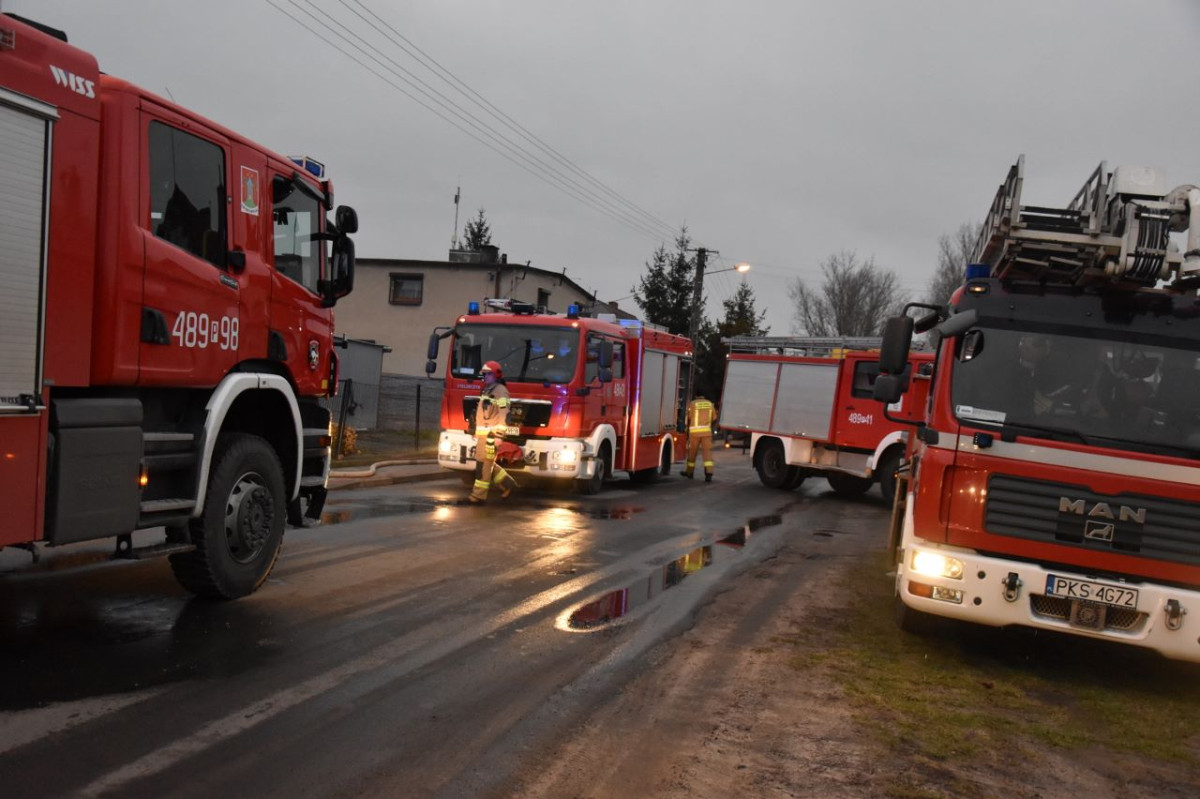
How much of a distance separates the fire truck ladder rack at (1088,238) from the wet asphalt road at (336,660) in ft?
11.0

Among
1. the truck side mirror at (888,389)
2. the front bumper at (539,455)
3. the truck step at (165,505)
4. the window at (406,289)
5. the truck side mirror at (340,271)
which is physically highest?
the window at (406,289)

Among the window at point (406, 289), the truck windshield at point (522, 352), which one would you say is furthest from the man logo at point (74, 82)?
the window at point (406, 289)

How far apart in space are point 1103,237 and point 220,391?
5.41 meters

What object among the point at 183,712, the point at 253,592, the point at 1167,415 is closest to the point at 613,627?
the point at 253,592

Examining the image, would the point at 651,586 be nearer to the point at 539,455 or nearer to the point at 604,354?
the point at 539,455

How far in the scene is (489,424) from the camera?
12492 mm

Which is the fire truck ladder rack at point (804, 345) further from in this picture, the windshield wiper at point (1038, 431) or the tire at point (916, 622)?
the windshield wiper at point (1038, 431)

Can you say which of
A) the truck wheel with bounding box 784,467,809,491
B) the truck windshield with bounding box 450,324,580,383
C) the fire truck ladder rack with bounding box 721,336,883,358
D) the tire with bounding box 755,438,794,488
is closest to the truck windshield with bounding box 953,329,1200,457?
the truck windshield with bounding box 450,324,580,383

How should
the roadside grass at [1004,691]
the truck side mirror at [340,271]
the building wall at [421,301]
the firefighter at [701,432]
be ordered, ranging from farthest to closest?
the building wall at [421,301]
the firefighter at [701,432]
the truck side mirror at [340,271]
the roadside grass at [1004,691]

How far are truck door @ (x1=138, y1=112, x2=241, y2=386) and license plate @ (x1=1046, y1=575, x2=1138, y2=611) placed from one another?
5.14 metres

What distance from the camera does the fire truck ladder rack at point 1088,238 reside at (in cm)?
568

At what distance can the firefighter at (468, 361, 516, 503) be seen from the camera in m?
12.4

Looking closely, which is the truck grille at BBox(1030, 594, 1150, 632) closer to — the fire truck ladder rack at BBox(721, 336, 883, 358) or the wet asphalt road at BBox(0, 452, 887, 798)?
the wet asphalt road at BBox(0, 452, 887, 798)

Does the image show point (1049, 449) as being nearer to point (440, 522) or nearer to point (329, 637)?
point (329, 637)
